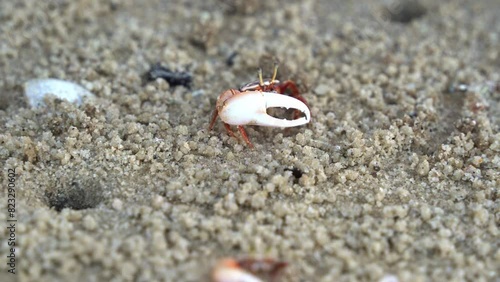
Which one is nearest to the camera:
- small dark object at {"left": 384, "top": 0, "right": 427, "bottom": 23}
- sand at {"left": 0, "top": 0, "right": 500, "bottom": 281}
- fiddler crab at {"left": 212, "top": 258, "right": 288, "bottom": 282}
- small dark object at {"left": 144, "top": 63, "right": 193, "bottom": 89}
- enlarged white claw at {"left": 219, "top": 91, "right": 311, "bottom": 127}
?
fiddler crab at {"left": 212, "top": 258, "right": 288, "bottom": 282}

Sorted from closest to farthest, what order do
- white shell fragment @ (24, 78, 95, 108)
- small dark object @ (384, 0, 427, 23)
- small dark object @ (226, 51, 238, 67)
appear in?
white shell fragment @ (24, 78, 95, 108), small dark object @ (226, 51, 238, 67), small dark object @ (384, 0, 427, 23)

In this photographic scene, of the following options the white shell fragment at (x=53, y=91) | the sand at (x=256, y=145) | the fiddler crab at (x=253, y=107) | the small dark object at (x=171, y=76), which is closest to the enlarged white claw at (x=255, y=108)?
the fiddler crab at (x=253, y=107)

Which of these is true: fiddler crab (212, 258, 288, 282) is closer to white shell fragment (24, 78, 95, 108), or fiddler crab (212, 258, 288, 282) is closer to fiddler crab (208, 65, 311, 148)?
fiddler crab (208, 65, 311, 148)

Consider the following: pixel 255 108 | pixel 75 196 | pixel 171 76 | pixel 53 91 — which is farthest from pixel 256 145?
pixel 53 91

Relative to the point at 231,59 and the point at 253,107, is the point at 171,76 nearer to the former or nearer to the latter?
the point at 231,59

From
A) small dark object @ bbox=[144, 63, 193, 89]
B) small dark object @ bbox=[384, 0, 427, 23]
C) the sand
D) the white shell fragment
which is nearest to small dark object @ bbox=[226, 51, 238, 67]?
the sand
